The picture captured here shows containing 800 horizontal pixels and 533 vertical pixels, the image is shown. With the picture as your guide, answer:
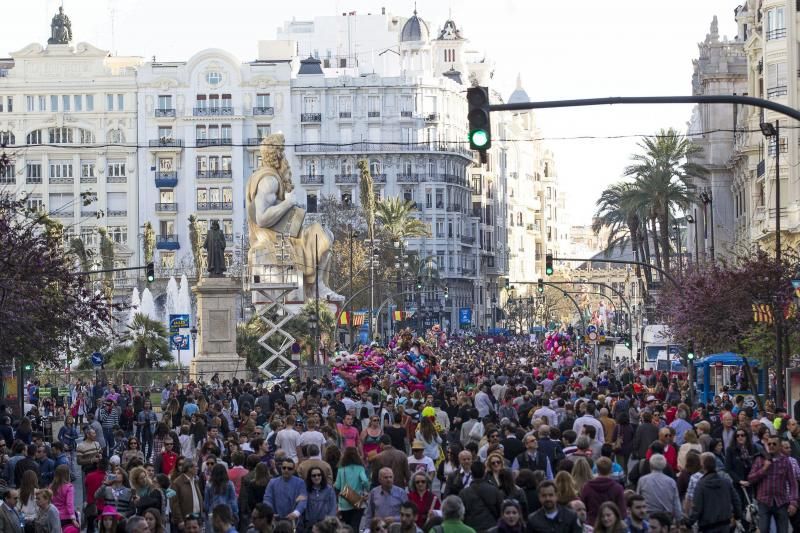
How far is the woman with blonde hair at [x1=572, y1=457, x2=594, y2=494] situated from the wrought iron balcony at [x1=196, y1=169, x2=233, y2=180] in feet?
389

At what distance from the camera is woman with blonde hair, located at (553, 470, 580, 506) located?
15.4m

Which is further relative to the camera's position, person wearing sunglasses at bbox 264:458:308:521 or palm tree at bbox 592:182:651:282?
palm tree at bbox 592:182:651:282

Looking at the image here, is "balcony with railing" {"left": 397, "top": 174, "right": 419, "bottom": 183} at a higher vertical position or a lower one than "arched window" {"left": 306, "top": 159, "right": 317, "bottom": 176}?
lower

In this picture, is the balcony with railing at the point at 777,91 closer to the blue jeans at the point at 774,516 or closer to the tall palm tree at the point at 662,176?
the tall palm tree at the point at 662,176

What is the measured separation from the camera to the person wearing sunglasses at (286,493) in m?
17.8

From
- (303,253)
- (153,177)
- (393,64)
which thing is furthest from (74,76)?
(303,253)

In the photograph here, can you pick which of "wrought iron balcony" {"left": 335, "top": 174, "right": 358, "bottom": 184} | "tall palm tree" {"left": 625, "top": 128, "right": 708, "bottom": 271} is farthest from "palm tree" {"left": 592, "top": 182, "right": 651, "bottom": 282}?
"wrought iron balcony" {"left": 335, "top": 174, "right": 358, "bottom": 184}

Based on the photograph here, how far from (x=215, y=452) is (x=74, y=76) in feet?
388

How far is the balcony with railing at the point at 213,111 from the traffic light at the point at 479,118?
119 m

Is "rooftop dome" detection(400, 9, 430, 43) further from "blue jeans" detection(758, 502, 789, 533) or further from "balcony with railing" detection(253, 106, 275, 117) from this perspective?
"blue jeans" detection(758, 502, 789, 533)

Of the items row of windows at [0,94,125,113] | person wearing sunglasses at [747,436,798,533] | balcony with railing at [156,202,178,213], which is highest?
row of windows at [0,94,125,113]

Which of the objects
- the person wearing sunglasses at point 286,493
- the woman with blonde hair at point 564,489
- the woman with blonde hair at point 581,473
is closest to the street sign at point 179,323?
the person wearing sunglasses at point 286,493

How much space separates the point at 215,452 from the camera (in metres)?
20.7

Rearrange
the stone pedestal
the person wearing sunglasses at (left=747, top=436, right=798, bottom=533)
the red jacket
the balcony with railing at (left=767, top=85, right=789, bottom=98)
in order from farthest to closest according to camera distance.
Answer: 1. the balcony with railing at (left=767, top=85, right=789, bottom=98)
2. the stone pedestal
3. the person wearing sunglasses at (left=747, top=436, right=798, bottom=533)
4. the red jacket
